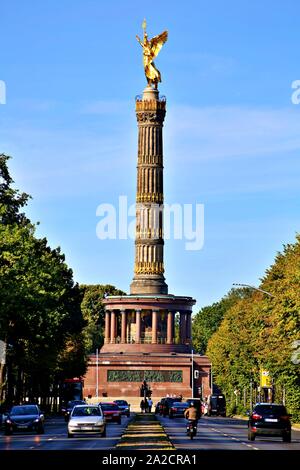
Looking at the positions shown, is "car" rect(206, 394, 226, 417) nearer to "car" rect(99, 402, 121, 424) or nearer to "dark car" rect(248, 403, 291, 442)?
"car" rect(99, 402, 121, 424)

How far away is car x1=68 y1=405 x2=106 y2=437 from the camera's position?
5897 cm

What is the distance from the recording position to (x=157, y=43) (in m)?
174

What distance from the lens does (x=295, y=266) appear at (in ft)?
279

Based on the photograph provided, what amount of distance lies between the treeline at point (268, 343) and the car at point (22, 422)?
14.8 metres

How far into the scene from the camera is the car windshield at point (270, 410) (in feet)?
189

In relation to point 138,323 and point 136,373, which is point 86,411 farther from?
point 138,323

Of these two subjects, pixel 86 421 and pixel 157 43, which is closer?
pixel 86 421

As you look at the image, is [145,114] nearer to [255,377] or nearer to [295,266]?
[255,377]

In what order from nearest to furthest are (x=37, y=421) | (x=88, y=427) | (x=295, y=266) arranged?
(x=88, y=427) < (x=37, y=421) < (x=295, y=266)

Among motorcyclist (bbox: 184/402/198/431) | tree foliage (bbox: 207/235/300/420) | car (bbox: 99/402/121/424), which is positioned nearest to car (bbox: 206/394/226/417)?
tree foliage (bbox: 207/235/300/420)

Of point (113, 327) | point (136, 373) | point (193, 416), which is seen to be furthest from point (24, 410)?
point (113, 327)

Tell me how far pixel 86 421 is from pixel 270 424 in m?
8.66
